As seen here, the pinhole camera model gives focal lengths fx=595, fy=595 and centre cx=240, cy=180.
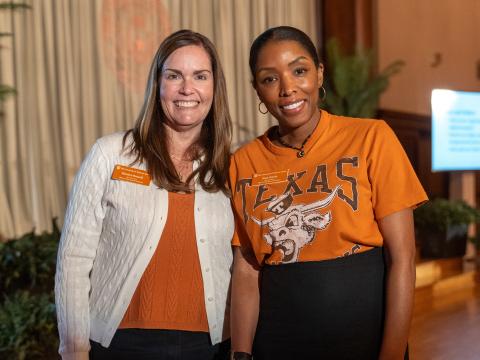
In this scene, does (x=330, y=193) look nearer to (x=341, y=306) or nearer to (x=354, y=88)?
(x=341, y=306)

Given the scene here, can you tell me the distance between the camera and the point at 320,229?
4.93 ft

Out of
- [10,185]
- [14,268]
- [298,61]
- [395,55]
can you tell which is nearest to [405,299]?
[298,61]

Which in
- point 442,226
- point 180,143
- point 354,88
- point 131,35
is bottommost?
point 442,226

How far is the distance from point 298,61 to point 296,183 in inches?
13.1

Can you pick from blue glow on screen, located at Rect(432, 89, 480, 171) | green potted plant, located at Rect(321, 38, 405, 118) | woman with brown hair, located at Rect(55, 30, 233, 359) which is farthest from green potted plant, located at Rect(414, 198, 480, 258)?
woman with brown hair, located at Rect(55, 30, 233, 359)

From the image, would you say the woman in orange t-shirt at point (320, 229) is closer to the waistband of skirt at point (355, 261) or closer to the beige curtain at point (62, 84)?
the waistband of skirt at point (355, 261)

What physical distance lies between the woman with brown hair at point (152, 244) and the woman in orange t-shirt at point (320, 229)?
4.7 inches

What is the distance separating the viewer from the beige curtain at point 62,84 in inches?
206

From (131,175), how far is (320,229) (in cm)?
57

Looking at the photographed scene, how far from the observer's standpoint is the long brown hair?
1.73m

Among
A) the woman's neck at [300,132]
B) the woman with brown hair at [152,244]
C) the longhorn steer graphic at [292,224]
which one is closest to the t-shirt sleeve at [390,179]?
the longhorn steer graphic at [292,224]

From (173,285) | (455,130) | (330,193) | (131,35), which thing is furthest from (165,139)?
(455,130)

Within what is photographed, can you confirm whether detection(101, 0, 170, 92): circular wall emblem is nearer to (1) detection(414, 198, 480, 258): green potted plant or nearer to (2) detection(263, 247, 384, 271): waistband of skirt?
(1) detection(414, 198, 480, 258): green potted plant

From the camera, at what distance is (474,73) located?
9.45 metres
